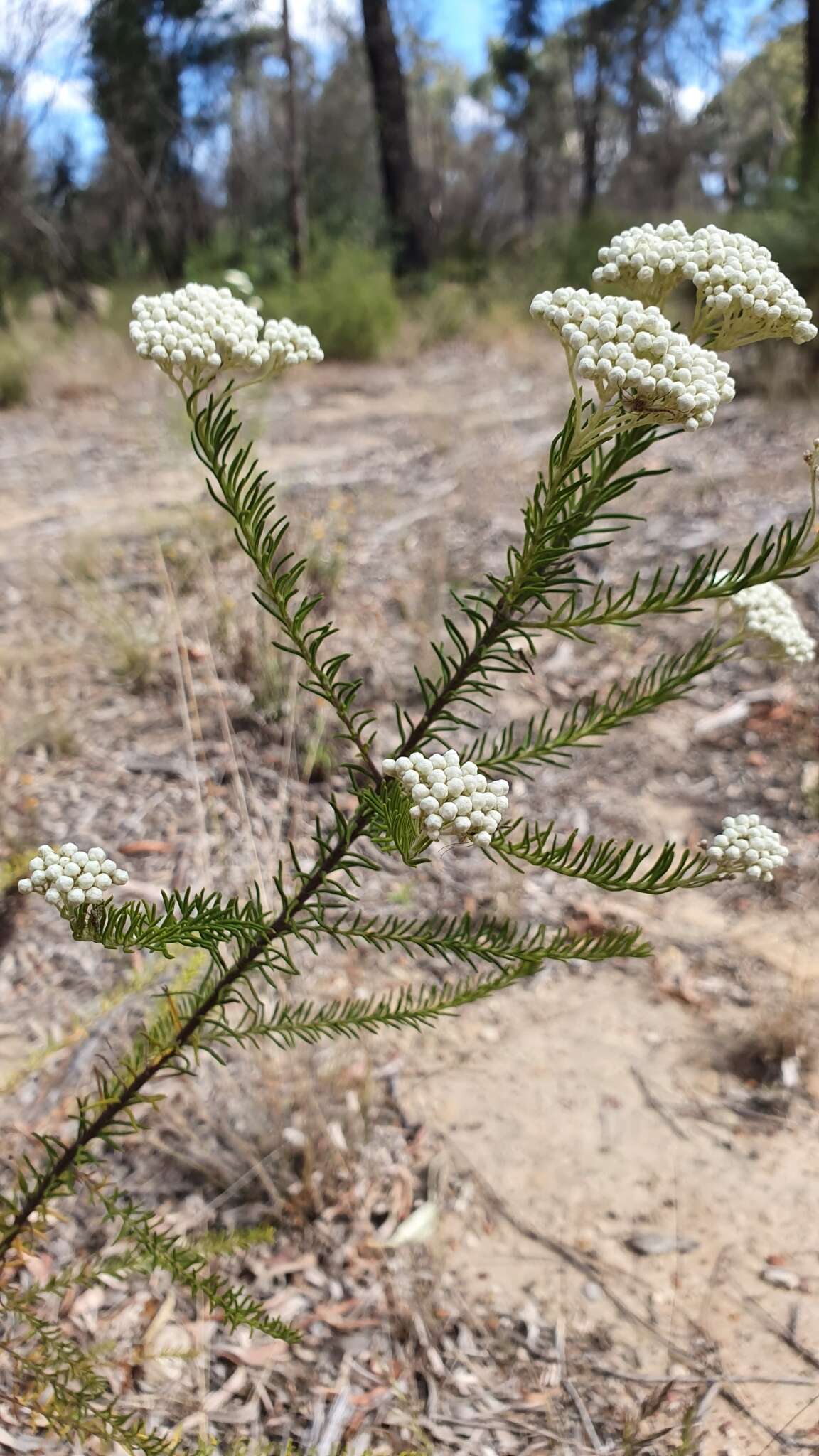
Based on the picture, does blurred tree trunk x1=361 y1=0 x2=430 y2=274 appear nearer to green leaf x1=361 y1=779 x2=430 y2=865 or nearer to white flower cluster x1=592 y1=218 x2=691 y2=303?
white flower cluster x1=592 y1=218 x2=691 y2=303

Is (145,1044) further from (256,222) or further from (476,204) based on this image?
(476,204)

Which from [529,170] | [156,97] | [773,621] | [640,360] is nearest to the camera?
[640,360]

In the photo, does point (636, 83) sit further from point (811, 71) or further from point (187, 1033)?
point (187, 1033)

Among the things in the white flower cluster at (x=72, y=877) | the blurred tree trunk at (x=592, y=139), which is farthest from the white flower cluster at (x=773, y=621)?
the blurred tree trunk at (x=592, y=139)

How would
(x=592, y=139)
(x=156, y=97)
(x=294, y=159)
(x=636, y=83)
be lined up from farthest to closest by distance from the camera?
(x=636, y=83) → (x=592, y=139) → (x=156, y=97) → (x=294, y=159)

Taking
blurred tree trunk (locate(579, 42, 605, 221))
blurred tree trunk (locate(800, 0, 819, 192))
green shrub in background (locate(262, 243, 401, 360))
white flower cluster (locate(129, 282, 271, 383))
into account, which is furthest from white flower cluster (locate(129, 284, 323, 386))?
blurred tree trunk (locate(579, 42, 605, 221))

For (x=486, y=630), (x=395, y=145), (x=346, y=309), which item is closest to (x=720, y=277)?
(x=486, y=630)

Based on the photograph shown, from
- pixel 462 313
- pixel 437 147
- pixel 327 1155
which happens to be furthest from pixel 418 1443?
pixel 437 147
